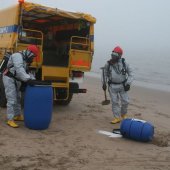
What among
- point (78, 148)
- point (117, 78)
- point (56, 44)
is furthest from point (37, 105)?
point (56, 44)

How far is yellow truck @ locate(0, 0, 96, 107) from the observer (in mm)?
9609

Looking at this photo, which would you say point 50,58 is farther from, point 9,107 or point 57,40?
point 9,107

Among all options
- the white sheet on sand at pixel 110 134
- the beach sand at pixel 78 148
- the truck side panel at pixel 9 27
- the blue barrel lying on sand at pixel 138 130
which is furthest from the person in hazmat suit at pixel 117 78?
the truck side panel at pixel 9 27

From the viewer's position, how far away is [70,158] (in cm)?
639

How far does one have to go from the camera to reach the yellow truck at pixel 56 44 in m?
9.61

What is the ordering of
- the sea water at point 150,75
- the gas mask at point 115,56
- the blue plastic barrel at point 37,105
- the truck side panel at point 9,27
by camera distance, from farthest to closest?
the sea water at point 150,75 < the truck side panel at point 9,27 < the gas mask at point 115,56 < the blue plastic barrel at point 37,105

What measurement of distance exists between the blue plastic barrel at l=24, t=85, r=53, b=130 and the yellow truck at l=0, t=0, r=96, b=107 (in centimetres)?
185

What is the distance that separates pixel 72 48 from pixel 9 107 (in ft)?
9.57

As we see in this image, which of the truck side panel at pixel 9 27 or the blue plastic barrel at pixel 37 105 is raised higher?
the truck side panel at pixel 9 27

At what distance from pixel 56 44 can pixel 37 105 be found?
4.06 meters

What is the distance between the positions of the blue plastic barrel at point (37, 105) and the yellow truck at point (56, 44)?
185 cm

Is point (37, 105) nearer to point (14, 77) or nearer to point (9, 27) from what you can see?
point (14, 77)

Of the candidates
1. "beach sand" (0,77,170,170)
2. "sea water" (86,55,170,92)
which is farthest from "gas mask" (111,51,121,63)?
"sea water" (86,55,170,92)

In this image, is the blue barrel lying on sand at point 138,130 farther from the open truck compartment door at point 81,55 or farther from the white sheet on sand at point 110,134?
the open truck compartment door at point 81,55
